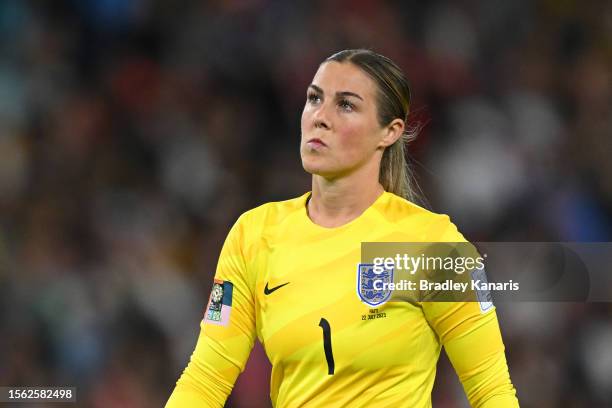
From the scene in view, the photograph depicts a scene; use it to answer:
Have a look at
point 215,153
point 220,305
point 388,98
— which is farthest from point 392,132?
point 215,153

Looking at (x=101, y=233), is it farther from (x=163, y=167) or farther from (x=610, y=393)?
(x=610, y=393)

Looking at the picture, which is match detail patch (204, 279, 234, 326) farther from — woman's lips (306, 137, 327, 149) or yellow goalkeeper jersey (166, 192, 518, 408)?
→ woman's lips (306, 137, 327, 149)

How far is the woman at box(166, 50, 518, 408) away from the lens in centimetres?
283

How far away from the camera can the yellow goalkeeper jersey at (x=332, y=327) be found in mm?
2824

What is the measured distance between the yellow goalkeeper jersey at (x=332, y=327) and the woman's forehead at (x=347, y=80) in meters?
0.36

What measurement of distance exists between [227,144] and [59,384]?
165cm

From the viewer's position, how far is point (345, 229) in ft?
9.89

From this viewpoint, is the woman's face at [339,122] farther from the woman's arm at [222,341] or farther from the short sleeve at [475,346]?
the short sleeve at [475,346]

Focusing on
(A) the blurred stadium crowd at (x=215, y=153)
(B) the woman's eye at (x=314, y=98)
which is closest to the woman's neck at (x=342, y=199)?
(B) the woman's eye at (x=314, y=98)

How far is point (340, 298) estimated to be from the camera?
2885 millimetres

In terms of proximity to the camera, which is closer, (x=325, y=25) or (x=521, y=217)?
(x=521, y=217)

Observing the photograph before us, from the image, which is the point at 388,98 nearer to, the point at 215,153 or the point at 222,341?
the point at 222,341

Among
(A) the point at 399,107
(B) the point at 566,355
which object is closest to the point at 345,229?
(A) the point at 399,107

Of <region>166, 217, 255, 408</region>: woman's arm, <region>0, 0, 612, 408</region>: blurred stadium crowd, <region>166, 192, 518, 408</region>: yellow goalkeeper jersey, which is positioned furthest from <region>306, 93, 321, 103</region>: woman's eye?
<region>0, 0, 612, 408</region>: blurred stadium crowd
